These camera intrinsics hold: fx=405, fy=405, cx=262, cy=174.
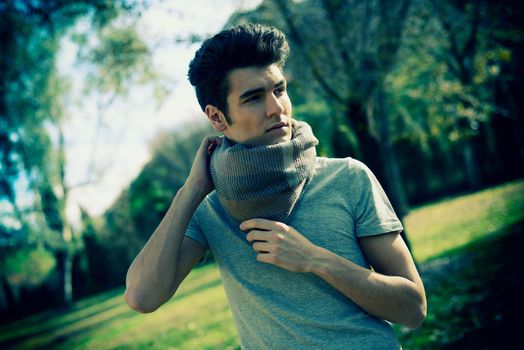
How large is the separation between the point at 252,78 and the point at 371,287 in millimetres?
988

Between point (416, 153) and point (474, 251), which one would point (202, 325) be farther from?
point (416, 153)

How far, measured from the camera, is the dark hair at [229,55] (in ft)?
5.81

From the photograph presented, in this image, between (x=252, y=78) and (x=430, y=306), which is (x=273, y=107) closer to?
(x=252, y=78)

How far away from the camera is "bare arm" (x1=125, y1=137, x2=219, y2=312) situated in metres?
1.68

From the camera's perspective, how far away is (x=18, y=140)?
62.3ft

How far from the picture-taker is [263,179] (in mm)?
1652

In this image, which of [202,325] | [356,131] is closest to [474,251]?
[356,131]

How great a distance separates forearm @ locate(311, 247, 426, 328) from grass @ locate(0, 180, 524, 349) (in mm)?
3316

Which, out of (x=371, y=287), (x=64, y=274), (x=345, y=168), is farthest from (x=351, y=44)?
(x=64, y=274)

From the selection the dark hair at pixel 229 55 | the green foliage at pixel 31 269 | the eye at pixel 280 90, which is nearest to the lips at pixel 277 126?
the eye at pixel 280 90

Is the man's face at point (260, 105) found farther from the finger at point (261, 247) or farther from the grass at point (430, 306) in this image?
the grass at point (430, 306)

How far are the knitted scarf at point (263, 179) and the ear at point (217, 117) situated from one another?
25 cm


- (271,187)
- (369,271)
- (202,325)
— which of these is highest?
(271,187)

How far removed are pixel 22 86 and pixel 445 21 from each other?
58.0 feet
